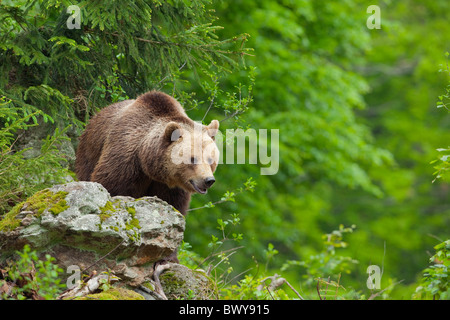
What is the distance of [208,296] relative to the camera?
19.8ft

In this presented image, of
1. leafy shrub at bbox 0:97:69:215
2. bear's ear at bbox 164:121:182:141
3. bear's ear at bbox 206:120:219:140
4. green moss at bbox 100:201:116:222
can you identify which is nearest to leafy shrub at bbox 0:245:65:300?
green moss at bbox 100:201:116:222

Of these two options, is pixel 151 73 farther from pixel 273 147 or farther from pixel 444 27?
pixel 444 27

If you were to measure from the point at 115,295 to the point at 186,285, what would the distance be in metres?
1.06

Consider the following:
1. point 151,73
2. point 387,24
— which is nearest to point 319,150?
point 387,24

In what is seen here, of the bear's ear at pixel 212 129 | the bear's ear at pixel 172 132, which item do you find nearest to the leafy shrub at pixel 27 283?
the bear's ear at pixel 172 132

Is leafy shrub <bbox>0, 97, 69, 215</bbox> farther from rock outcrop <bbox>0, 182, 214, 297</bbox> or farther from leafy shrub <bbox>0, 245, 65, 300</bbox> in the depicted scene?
leafy shrub <bbox>0, 245, 65, 300</bbox>

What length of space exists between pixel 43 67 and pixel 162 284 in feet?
10.0

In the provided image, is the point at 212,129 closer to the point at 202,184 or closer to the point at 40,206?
the point at 202,184

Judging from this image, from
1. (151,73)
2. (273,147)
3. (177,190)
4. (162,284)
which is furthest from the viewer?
(273,147)

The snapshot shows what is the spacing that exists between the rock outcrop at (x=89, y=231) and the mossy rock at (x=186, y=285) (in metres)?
0.34

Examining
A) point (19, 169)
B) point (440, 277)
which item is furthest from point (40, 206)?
point (440, 277)

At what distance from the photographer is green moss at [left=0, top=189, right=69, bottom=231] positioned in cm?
516

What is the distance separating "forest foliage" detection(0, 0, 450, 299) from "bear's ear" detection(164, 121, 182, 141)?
959 mm

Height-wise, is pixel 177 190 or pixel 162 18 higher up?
pixel 162 18
